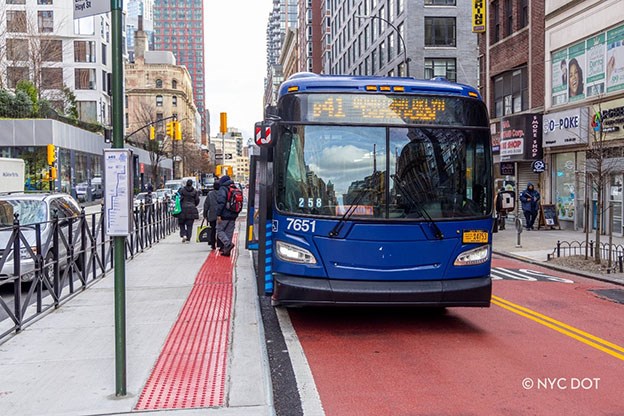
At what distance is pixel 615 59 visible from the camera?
70.1ft

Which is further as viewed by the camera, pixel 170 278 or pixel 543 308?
pixel 170 278

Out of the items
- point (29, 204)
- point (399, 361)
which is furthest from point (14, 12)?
point (399, 361)

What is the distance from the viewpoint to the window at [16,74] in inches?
1609

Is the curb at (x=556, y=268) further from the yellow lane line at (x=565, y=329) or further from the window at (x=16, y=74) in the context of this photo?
the window at (x=16, y=74)

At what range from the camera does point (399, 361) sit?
6746 mm

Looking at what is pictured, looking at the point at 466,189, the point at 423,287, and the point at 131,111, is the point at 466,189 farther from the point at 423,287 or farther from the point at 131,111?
the point at 131,111

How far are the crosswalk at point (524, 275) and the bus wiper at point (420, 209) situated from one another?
5.94m

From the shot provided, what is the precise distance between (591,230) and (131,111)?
101 m

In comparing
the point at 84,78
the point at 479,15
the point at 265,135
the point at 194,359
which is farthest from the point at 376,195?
the point at 84,78

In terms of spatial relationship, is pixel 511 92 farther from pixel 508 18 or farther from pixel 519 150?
pixel 519 150

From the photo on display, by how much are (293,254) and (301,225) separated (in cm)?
36

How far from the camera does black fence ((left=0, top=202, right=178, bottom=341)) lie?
7.89 meters

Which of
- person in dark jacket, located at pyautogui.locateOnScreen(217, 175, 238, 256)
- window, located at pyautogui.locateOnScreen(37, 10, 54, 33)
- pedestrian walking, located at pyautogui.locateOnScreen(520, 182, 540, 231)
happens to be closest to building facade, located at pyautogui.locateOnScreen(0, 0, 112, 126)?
window, located at pyautogui.locateOnScreen(37, 10, 54, 33)

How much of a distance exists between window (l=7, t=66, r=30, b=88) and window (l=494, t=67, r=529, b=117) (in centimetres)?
2882
